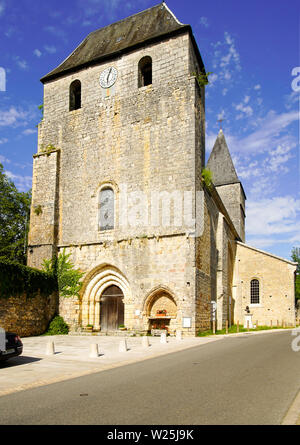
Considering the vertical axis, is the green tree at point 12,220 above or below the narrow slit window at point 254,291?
above

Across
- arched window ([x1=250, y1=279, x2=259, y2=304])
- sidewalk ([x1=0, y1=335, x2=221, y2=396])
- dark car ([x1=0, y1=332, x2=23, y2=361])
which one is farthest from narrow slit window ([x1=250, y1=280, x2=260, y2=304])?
dark car ([x1=0, y1=332, x2=23, y2=361])

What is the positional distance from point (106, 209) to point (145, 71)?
8.34 m

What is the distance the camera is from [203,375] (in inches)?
294

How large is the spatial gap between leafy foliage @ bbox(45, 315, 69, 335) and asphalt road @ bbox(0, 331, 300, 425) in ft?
39.5

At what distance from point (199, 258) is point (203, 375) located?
37.8ft

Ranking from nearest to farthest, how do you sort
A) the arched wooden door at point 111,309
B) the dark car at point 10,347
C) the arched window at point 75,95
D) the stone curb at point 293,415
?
the stone curb at point 293,415
the dark car at point 10,347
the arched wooden door at point 111,309
the arched window at point 75,95

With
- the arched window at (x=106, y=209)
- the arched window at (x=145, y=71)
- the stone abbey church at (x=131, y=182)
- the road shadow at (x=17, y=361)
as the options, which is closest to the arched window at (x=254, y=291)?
the stone abbey church at (x=131, y=182)

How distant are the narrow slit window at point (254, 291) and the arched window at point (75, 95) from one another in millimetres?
20238

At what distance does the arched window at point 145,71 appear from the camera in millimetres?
21422

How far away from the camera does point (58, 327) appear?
19953 millimetres

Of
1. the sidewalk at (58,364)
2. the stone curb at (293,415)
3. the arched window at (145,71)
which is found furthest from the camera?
the arched window at (145,71)

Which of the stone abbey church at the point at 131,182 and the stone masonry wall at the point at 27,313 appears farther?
the stone abbey church at the point at 131,182

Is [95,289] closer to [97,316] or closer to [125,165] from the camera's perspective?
[97,316]

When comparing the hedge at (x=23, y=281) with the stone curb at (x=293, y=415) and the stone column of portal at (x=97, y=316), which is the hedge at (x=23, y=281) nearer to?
the stone column of portal at (x=97, y=316)
